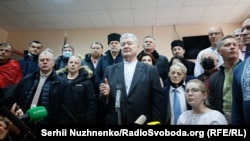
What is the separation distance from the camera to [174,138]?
2.90 feet

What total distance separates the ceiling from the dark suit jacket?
276cm

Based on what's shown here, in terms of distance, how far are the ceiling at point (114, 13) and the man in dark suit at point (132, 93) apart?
2.68 metres

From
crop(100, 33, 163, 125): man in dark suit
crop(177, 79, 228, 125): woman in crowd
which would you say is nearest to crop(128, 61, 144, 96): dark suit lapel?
crop(100, 33, 163, 125): man in dark suit

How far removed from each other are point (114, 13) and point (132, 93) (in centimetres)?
333

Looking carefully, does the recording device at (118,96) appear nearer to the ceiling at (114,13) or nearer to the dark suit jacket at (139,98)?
the dark suit jacket at (139,98)

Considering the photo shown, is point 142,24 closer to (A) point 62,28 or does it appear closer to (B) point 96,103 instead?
(A) point 62,28

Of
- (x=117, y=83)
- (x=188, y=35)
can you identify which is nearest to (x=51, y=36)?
(x=188, y=35)

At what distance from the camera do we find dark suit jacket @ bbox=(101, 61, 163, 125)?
1.74 m

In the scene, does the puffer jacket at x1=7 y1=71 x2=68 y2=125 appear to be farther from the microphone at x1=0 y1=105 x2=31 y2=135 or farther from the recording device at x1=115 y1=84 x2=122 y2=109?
the microphone at x1=0 y1=105 x2=31 y2=135

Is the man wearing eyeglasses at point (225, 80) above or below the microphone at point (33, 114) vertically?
above

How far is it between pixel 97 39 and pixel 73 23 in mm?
733

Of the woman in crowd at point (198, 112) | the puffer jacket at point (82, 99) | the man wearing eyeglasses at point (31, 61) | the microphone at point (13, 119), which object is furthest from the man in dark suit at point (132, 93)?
the man wearing eyeglasses at point (31, 61)

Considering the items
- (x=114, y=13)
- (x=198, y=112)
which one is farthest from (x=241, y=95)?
(x=114, y=13)

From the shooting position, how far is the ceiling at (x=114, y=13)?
14.2 ft
